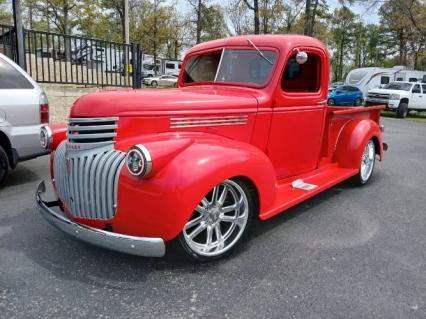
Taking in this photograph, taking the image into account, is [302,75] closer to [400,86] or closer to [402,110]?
[402,110]

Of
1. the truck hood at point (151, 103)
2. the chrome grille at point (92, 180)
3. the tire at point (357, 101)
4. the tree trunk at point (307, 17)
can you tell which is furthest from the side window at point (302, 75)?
the tree trunk at point (307, 17)

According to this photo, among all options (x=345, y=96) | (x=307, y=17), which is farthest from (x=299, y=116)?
(x=307, y=17)

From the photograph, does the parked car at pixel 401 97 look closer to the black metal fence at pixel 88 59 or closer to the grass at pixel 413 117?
the grass at pixel 413 117

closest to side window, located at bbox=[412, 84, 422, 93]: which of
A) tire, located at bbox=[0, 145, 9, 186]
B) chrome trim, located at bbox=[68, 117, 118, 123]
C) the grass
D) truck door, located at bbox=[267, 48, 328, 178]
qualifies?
the grass

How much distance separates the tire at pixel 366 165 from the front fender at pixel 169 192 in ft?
10.5

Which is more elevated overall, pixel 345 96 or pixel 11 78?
pixel 11 78

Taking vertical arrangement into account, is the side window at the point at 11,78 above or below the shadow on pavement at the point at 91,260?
above

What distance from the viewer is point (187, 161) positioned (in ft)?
9.44

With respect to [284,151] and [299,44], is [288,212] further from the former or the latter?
[299,44]

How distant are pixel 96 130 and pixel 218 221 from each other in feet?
3.95

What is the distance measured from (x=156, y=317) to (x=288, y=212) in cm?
235

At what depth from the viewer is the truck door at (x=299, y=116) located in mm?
4137

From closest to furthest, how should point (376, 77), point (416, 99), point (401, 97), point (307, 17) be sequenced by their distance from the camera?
point (401, 97), point (416, 99), point (376, 77), point (307, 17)

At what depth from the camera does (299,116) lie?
14.3 feet
